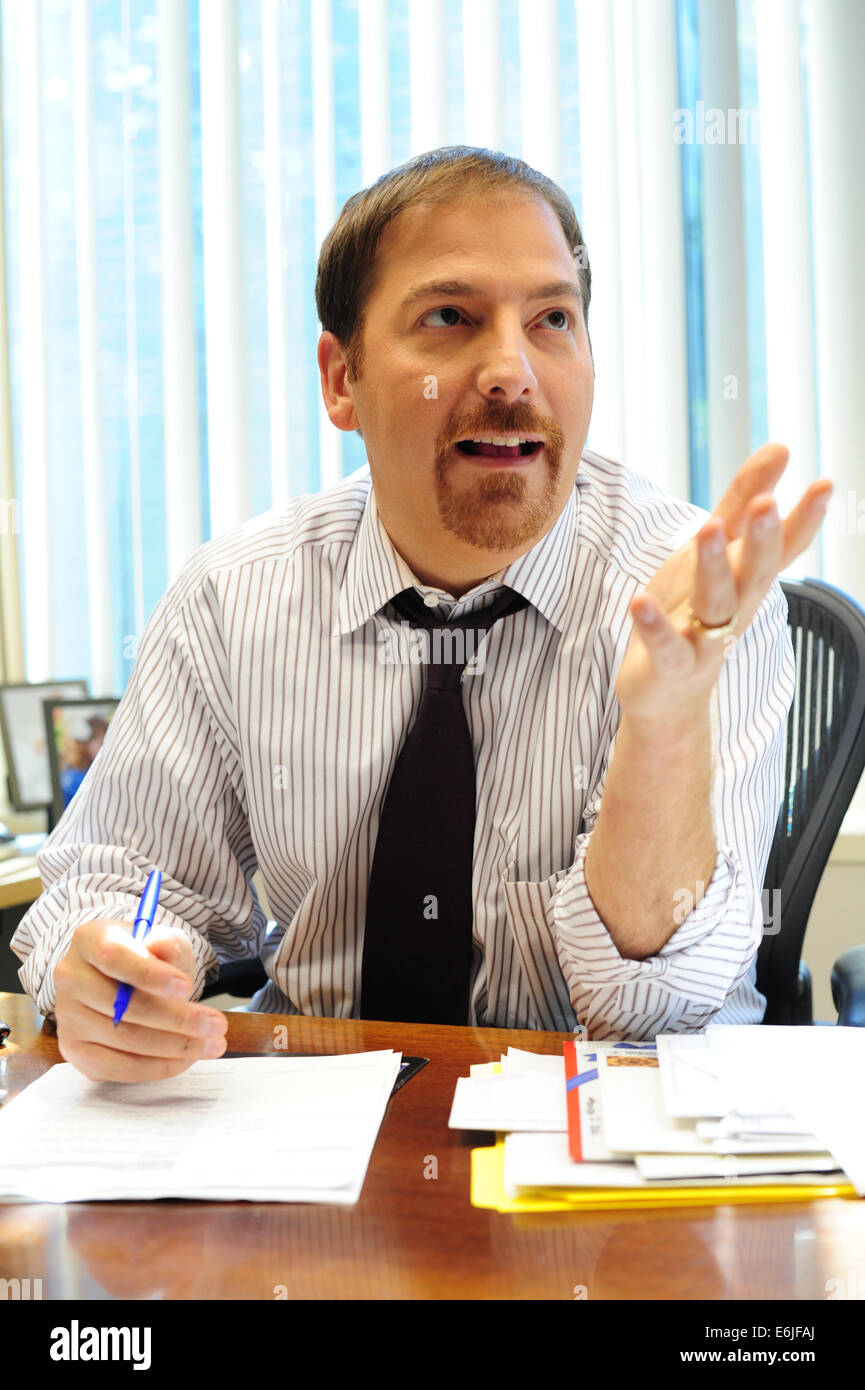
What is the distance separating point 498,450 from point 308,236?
1.66 m

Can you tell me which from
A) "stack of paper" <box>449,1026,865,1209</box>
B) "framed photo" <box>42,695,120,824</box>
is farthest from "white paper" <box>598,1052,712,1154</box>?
"framed photo" <box>42,695,120,824</box>

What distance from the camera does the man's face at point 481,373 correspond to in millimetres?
1245

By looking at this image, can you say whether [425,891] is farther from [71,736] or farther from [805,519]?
[71,736]

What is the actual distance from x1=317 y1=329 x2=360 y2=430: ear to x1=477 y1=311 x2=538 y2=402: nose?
283 mm

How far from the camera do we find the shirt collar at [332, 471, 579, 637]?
52.4 inches

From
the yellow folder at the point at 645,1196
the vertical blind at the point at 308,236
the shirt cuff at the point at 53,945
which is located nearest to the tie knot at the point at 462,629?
the shirt cuff at the point at 53,945

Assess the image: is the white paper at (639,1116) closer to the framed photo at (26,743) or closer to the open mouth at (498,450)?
the open mouth at (498,450)

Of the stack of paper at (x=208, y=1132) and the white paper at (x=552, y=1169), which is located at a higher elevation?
the white paper at (x=552, y=1169)

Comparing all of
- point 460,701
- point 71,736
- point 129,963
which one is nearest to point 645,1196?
point 129,963

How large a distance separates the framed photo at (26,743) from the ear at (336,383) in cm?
150

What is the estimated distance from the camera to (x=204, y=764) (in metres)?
1.40

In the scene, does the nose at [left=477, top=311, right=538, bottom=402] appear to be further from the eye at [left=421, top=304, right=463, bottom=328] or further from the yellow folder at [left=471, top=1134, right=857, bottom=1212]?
the yellow folder at [left=471, top=1134, right=857, bottom=1212]
